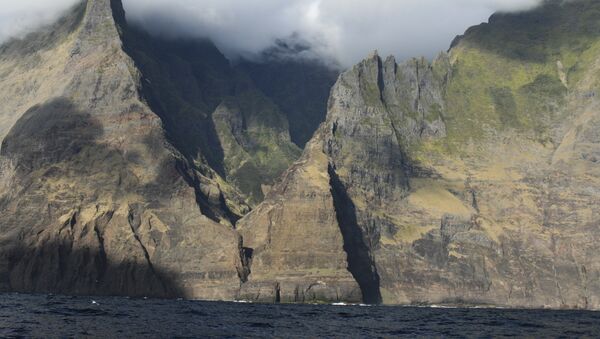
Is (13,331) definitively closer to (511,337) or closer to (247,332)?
(247,332)

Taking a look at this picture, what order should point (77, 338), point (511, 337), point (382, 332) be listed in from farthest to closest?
point (382, 332) → point (511, 337) → point (77, 338)

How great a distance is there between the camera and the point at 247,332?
500 ft

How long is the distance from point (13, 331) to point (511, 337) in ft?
265

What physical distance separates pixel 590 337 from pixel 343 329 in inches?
1813

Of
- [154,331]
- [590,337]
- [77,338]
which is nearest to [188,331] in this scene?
[154,331]

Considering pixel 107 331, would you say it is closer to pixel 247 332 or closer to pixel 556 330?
pixel 247 332

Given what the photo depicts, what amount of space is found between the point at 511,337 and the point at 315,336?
3329 cm

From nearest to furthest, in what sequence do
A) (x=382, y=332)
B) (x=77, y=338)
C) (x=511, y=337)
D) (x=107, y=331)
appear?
(x=77, y=338) → (x=107, y=331) → (x=511, y=337) → (x=382, y=332)

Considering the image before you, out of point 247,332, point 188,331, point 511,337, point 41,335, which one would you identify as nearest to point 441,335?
point 511,337

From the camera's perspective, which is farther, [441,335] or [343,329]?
[343,329]

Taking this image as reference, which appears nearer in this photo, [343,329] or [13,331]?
[13,331]

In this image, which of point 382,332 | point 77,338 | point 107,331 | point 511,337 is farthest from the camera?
point 382,332

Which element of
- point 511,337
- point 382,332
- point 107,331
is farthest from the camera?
point 382,332

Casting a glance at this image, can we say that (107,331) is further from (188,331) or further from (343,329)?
(343,329)
